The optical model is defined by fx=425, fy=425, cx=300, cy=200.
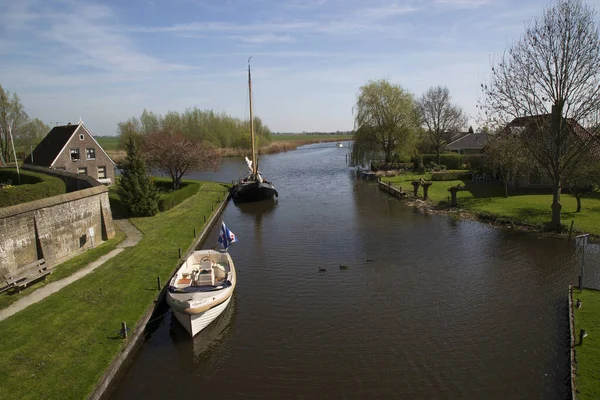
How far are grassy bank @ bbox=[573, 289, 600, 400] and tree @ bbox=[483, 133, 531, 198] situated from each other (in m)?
18.0

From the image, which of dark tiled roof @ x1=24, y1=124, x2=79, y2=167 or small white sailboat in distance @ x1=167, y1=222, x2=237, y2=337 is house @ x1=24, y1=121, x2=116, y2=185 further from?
small white sailboat in distance @ x1=167, y1=222, x2=237, y2=337

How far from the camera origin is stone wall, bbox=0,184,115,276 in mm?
16766

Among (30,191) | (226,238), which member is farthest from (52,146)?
(226,238)

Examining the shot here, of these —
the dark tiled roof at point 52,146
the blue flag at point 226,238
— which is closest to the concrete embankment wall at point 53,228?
the blue flag at point 226,238

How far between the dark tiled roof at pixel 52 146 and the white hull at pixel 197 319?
112 ft

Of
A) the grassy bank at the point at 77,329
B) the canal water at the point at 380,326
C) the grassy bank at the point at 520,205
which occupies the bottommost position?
the canal water at the point at 380,326

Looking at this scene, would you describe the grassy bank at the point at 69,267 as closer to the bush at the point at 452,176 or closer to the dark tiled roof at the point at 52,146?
the dark tiled roof at the point at 52,146

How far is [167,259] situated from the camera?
2181cm

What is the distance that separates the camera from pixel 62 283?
17625mm

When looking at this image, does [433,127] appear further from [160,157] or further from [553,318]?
[553,318]

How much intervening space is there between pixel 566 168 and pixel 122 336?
28.4 metres

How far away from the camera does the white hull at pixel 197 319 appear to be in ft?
50.6

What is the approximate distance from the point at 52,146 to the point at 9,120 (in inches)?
590

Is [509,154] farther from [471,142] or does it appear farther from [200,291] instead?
[471,142]
